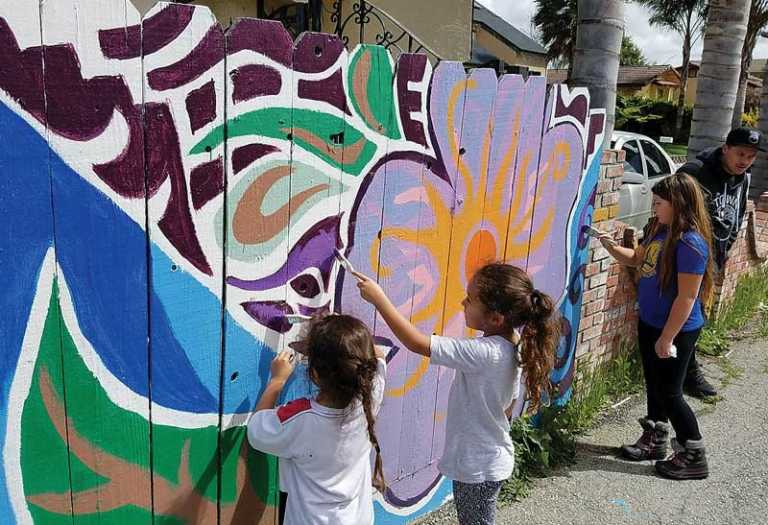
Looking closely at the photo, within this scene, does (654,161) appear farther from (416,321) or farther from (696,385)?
(416,321)

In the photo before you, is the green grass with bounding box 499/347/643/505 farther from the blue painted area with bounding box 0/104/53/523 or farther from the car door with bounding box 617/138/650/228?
the car door with bounding box 617/138/650/228

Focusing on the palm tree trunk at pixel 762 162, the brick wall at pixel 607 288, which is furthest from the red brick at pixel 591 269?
the palm tree trunk at pixel 762 162

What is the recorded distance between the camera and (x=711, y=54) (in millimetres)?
6699

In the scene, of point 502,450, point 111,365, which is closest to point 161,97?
point 111,365

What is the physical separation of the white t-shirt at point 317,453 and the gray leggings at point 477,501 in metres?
0.53

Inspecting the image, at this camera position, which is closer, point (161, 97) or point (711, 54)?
point (161, 97)

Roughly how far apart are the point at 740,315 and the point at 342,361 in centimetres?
513

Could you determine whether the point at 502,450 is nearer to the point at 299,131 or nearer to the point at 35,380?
the point at 299,131

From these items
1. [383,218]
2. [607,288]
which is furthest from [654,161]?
[383,218]

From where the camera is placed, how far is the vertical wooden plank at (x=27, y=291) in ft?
4.94

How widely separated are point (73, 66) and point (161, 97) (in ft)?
0.75

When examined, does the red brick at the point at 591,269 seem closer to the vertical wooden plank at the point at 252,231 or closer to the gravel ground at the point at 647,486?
the gravel ground at the point at 647,486

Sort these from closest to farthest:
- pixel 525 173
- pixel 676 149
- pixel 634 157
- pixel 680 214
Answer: pixel 525 173 → pixel 680 214 → pixel 634 157 → pixel 676 149

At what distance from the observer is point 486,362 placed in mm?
2273
